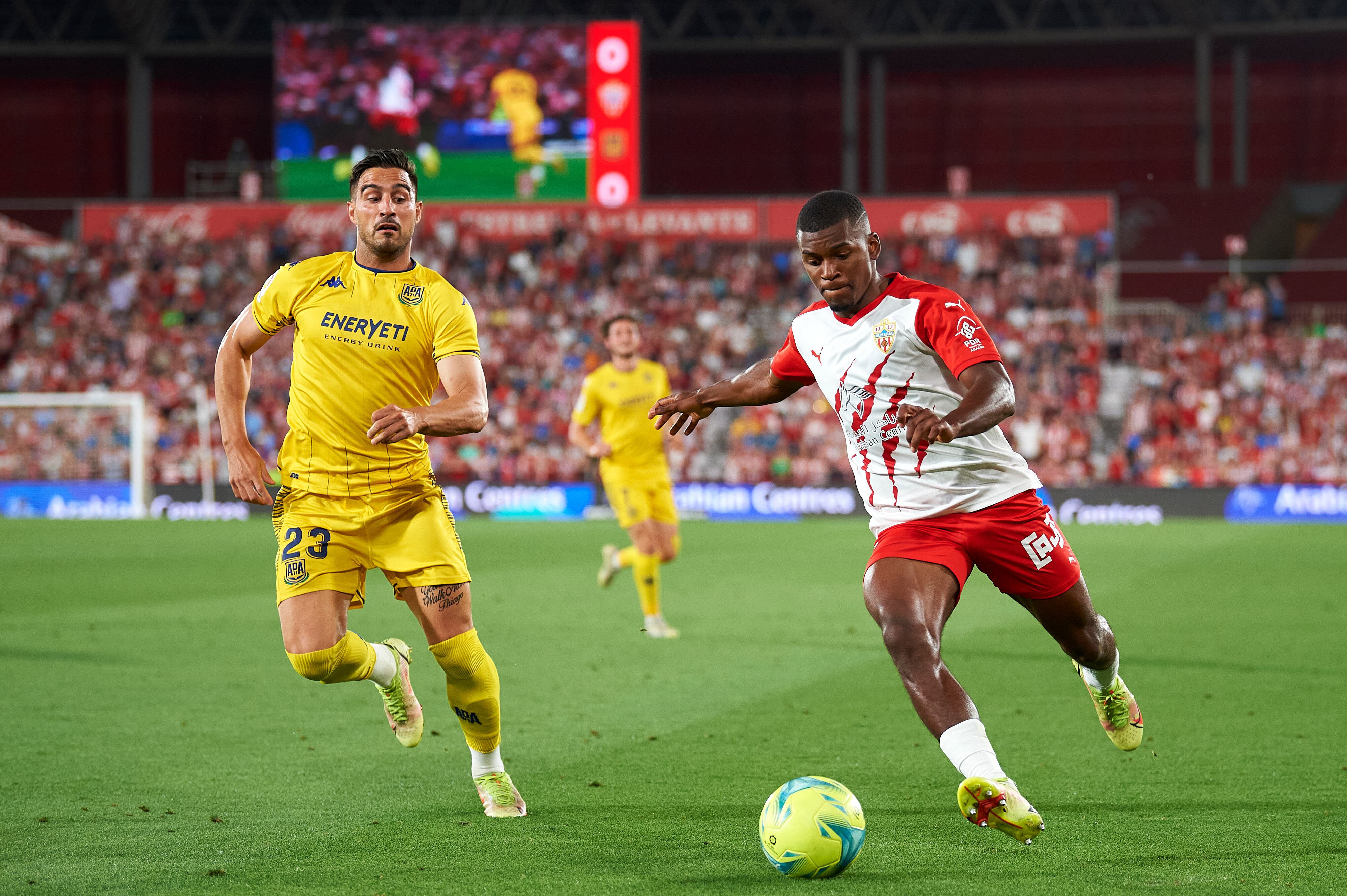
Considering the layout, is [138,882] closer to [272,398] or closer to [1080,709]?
[1080,709]

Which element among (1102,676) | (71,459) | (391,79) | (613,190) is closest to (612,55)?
(613,190)

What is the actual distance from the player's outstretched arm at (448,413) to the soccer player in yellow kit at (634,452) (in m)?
6.16

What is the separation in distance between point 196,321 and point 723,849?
97.7 ft

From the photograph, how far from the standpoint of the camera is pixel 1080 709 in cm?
761

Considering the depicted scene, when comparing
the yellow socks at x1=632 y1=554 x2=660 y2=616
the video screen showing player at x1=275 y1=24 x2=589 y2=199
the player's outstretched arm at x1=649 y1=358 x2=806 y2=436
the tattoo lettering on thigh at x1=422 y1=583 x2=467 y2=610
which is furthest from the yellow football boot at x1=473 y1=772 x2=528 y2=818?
the video screen showing player at x1=275 y1=24 x2=589 y2=199

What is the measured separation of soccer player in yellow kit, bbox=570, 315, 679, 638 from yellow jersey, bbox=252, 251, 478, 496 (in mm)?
5994

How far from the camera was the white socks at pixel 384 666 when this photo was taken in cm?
558

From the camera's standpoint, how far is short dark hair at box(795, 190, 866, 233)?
15.8 ft

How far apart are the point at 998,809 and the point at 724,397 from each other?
1.90 meters

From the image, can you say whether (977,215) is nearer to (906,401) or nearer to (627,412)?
(627,412)

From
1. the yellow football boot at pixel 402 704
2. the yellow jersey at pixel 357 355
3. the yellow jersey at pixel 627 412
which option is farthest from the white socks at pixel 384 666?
the yellow jersey at pixel 627 412

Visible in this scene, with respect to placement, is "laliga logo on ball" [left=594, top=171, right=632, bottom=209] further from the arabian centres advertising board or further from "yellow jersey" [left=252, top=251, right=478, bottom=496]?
"yellow jersey" [left=252, top=251, right=478, bottom=496]

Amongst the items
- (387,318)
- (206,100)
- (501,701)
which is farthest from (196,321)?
(387,318)

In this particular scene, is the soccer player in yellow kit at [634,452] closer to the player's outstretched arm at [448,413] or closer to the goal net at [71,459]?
the player's outstretched arm at [448,413]
